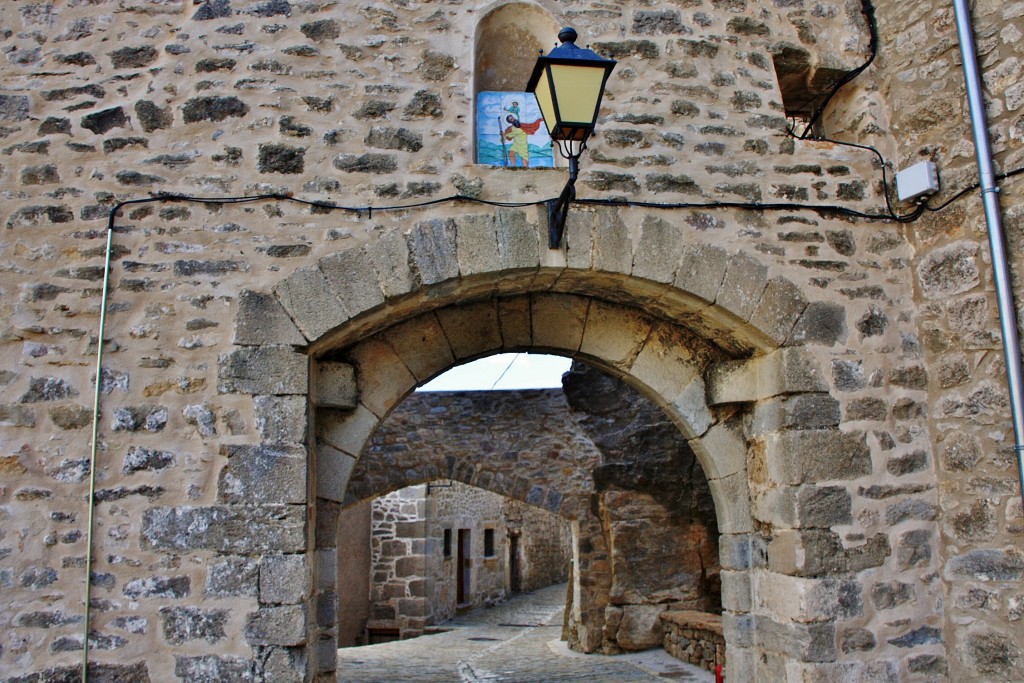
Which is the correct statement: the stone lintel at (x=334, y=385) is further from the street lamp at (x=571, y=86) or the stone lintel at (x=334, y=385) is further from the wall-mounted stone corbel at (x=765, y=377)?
the wall-mounted stone corbel at (x=765, y=377)

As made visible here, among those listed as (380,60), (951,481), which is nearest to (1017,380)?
(951,481)

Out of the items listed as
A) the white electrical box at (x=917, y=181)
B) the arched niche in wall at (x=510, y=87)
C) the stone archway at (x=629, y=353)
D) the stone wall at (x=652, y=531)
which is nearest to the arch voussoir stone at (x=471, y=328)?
the stone archway at (x=629, y=353)

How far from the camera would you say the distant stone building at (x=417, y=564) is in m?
11.2

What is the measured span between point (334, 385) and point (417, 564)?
821 centimetres

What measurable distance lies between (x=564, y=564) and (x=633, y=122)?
53.6 feet

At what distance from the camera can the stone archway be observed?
11.3 ft

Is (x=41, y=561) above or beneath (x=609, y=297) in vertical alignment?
beneath

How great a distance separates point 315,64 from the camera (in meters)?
3.69

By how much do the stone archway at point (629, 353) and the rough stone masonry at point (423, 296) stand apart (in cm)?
2

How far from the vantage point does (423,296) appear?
358 cm

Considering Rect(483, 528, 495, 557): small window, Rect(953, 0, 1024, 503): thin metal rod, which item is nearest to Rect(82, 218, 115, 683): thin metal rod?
Rect(953, 0, 1024, 503): thin metal rod

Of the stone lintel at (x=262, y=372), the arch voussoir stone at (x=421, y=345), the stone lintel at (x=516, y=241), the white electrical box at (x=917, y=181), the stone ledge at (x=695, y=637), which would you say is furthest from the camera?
the stone ledge at (x=695, y=637)

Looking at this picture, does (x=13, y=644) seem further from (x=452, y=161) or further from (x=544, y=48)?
(x=544, y=48)

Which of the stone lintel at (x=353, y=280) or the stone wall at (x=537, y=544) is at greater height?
the stone lintel at (x=353, y=280)
